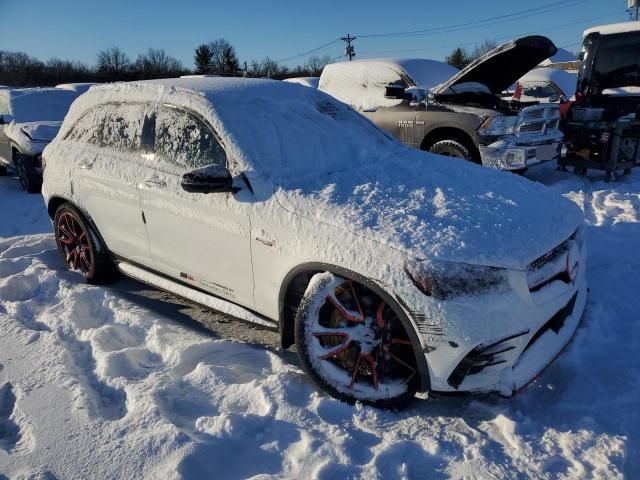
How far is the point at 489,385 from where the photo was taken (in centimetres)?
227

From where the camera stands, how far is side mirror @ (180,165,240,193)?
9.13ft

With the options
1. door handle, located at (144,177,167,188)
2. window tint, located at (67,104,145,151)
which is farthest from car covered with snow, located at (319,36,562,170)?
door handle, located at (144,177,167,188)

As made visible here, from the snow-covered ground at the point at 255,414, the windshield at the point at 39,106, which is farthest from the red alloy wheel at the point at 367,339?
the windshield at the point at 39,106

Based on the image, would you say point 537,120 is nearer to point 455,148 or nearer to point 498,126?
point 498,126

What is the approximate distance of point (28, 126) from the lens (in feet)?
27.3

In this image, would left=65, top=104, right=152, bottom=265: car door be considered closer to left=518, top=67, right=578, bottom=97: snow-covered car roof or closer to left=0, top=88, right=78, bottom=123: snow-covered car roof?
left=0, top=88, right=78, bottom=123: snow-covered car roof

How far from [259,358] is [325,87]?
22.5ft

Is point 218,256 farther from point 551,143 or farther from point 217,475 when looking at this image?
point 551,143

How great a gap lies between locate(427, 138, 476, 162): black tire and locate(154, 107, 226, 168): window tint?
14.7ft

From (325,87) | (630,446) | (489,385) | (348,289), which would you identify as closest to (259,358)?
(348,289)

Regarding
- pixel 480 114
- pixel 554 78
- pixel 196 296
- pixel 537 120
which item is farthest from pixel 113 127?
pixel 554 78

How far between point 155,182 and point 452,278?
6.89ft

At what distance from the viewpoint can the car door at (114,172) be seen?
350 centimetres

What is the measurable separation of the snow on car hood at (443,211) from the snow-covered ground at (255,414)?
782 millimetres
